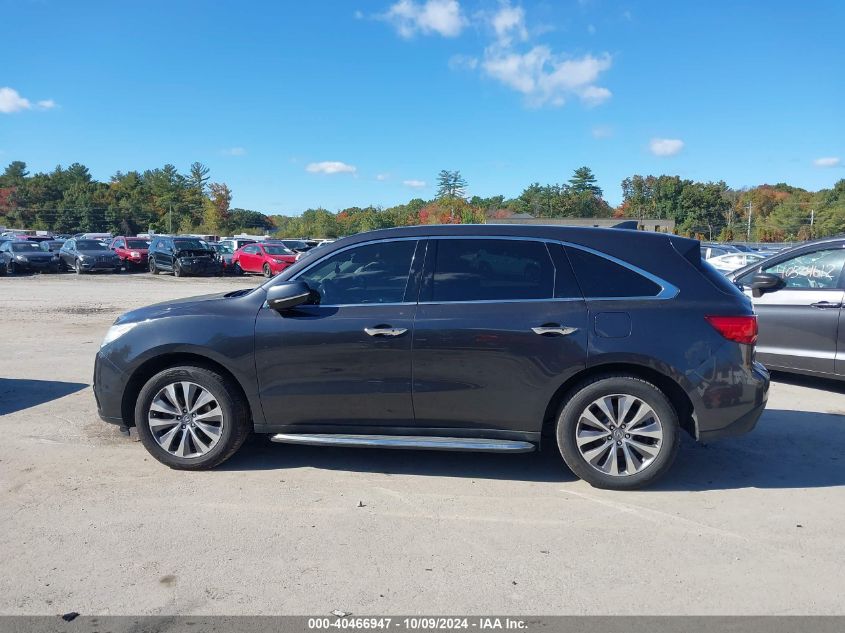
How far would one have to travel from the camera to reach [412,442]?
4602 millimetres

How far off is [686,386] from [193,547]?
3.31 m

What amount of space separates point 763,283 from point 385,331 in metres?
5.32

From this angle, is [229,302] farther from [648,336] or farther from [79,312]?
[79,312]

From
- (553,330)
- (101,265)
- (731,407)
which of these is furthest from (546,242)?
(101,265)

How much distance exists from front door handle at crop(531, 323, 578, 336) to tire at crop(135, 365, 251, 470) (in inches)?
88.0

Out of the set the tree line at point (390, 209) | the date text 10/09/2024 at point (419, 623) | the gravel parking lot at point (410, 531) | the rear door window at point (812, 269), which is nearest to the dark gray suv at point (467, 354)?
the gravel parking lot at point (410, 531)

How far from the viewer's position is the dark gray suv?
14.6ft

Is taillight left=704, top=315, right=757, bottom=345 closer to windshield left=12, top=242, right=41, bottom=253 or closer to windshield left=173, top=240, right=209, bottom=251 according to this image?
windshield left=173, top=240, right=209, bottom=251

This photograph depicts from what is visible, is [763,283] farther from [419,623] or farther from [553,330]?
[419,623]

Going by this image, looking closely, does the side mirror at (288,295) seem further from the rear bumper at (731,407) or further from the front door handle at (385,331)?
the rear bumper at (731,407)

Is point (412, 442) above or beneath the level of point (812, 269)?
beneath

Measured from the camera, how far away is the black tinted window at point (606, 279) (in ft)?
14.9

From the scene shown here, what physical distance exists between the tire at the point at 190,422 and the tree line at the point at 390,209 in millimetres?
83251

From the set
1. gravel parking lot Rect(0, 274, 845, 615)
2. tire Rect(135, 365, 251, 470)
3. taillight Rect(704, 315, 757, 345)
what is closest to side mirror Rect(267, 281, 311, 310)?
tire Rect(135, 365, 251, 470)
